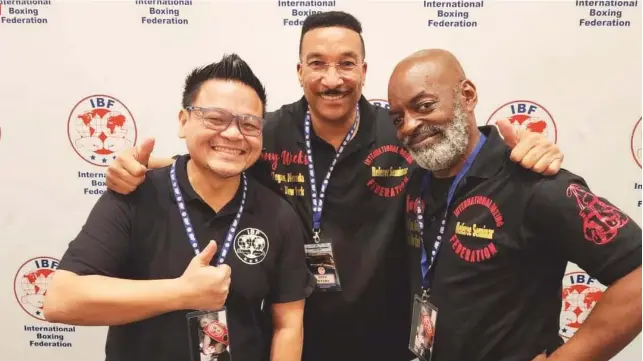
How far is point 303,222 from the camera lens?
1.76 m

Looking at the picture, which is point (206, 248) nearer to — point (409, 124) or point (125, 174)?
point (125, 174)

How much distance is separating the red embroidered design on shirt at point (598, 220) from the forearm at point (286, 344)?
2.87ft

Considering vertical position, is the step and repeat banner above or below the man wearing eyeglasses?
above

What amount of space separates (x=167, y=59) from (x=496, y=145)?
1.68m

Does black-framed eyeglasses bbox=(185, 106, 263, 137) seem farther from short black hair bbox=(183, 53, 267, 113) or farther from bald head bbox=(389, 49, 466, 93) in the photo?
bald head bbox=(389, 49, 466, 93)

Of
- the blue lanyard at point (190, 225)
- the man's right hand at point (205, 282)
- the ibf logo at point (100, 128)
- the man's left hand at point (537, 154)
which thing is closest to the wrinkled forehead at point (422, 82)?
the man's left hand at point (537, 154)

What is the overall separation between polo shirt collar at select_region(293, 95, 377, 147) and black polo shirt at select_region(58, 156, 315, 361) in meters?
0.48

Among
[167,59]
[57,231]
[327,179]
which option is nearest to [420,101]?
[327,179]

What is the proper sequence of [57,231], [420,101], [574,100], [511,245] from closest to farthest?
[511,245] < [420,101] < [574,100] < [57,231]

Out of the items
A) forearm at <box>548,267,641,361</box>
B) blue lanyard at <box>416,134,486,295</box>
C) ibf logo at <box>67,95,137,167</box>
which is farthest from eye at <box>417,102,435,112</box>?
ibf logo at <box>67,95,137,167</box>

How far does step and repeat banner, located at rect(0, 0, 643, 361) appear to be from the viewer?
2.27 metres

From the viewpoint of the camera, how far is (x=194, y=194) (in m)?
1.36

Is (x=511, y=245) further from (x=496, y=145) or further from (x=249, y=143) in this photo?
(x=249, y=143)

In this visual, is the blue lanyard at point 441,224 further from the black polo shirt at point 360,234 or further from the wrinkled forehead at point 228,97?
the wrinkled forehead at point 228,97
